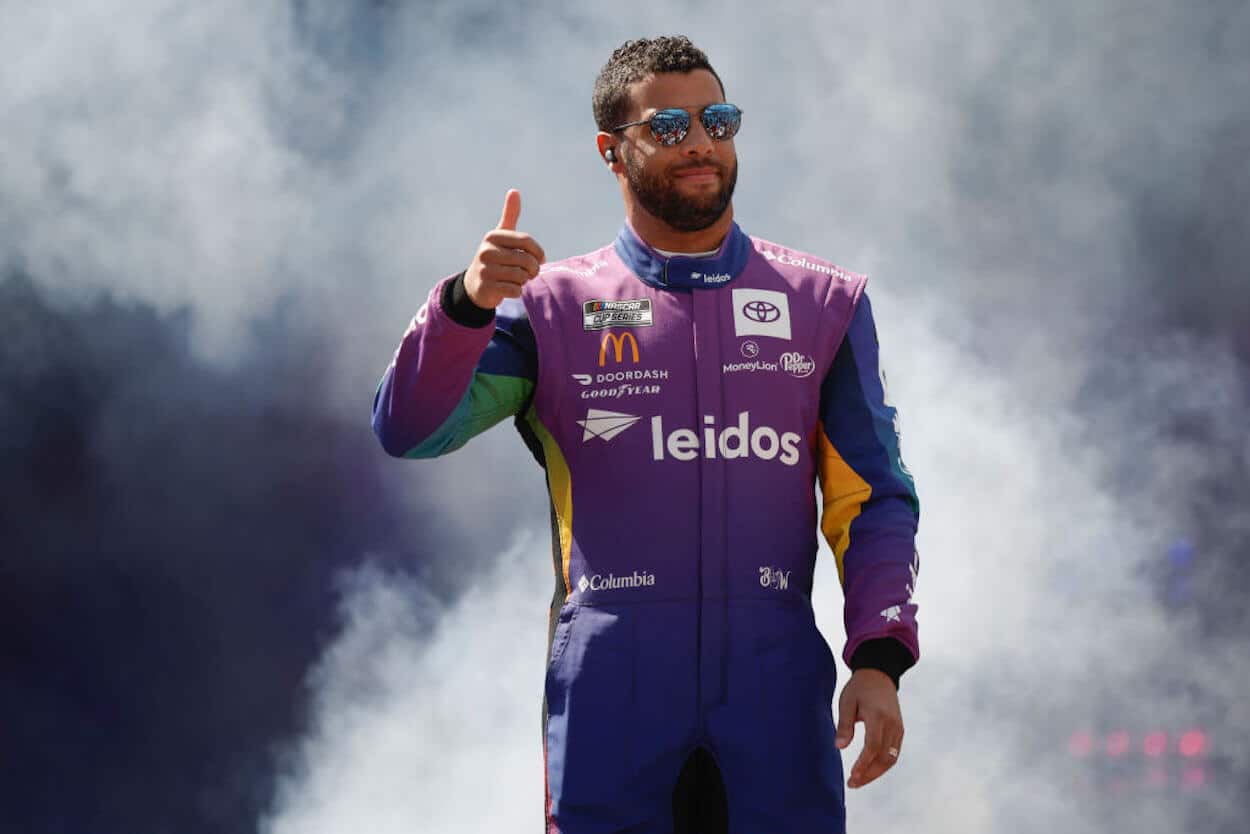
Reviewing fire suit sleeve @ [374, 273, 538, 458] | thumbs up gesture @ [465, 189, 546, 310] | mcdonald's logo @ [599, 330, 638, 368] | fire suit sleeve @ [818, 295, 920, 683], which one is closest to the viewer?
thumbs up gesture @ [465, 189, 546, 310]

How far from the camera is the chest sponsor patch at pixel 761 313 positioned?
3025 millimetres

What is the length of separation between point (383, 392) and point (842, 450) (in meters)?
0.93

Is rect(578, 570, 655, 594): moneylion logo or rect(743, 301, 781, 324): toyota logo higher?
rect(743, 301, 781, 324): toyota logo

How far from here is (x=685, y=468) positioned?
2898mm

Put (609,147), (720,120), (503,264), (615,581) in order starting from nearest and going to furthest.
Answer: (503,264) < (615,581) < (720,120) < (609,147)

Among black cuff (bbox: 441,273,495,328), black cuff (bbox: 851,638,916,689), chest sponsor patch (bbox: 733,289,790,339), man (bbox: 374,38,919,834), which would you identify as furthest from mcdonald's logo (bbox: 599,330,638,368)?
black cuff (bbox: 851,638,916,689)

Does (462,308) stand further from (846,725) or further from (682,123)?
(846,725)

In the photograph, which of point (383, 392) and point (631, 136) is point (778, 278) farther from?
point (383, 392)

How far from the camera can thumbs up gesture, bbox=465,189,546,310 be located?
2619 mm

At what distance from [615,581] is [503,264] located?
0.66 metres

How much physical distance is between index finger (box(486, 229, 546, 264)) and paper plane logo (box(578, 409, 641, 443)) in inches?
17.0

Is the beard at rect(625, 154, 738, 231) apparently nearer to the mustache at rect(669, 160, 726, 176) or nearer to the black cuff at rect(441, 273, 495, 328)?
the mustache at rect(669, 160, 726, 176)

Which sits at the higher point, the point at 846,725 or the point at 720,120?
the point at 720,120

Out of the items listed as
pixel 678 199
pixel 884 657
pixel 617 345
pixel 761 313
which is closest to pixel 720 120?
pixel 678 199
